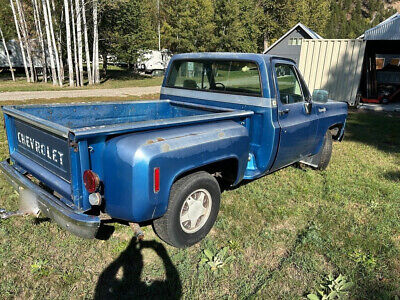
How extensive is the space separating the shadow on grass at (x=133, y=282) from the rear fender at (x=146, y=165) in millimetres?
606

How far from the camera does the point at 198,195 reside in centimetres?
323

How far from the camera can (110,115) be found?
4238 mm

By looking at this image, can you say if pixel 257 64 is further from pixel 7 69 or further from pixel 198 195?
pixel 7 69

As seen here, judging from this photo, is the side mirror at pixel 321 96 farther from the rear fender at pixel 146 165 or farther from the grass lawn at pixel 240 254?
the rear fender at pixel 146 165

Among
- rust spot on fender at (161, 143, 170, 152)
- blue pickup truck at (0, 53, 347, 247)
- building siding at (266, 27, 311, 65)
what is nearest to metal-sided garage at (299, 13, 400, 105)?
blue pickup truck at (0, 53, 347, 247)

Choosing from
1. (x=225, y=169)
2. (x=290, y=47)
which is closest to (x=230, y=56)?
(x=225, y=169)

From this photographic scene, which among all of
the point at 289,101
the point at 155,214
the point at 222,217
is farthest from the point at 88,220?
the point at 289,101

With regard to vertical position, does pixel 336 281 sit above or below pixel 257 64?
below

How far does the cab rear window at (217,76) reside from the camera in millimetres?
3988

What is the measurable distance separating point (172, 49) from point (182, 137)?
40.1m

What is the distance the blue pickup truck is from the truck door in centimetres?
2

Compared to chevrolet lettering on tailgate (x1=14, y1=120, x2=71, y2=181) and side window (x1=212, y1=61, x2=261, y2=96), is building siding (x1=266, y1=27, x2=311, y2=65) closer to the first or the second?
side window (x1=212, y1=61, x2=261, y2=96)

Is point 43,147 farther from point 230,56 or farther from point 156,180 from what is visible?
point 230,56

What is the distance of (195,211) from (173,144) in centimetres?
88
